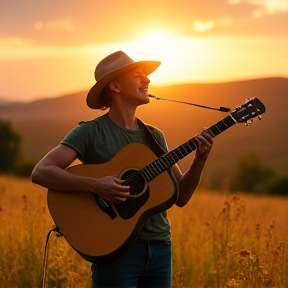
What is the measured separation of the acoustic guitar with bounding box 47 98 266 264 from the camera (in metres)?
3.88

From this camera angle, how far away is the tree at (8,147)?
53.9 meters

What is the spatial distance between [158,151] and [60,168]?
22.3 inches

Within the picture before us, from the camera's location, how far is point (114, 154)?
3975 millimetres

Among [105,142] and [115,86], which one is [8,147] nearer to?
[115,86]

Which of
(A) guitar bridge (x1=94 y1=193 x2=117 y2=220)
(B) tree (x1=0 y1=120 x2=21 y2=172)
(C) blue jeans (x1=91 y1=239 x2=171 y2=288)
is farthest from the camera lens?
(B) tree (x1=0 y1=120 x2=21 y2=172)

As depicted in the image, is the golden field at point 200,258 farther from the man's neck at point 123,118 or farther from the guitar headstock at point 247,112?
the man's neck at point 123,118

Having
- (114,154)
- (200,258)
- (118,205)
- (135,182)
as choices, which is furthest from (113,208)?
(200,258)

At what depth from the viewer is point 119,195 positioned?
3885 millimetres

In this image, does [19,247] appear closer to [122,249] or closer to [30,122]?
[122,249]

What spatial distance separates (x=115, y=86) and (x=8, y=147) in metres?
52.5

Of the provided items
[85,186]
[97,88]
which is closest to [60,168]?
[85,186]

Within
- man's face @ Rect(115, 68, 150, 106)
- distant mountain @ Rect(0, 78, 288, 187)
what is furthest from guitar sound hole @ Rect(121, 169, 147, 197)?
distant mountain @ Rect(0, 78, 288, 187)

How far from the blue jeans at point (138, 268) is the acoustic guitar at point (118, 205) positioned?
0.28 feet

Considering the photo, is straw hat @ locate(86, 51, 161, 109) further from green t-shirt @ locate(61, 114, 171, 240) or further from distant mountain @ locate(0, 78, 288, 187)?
distant mountain @ locate(0, 78, 288, 187)
